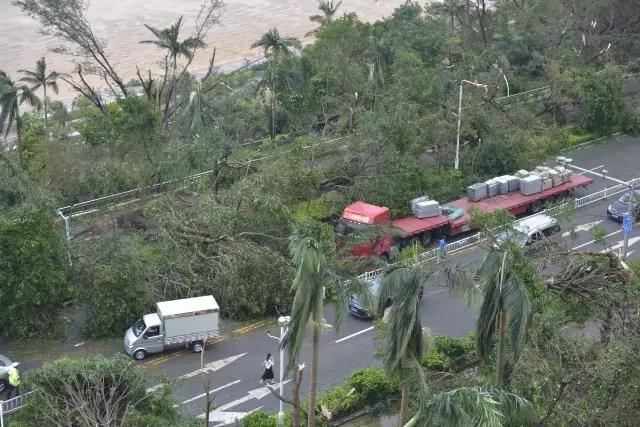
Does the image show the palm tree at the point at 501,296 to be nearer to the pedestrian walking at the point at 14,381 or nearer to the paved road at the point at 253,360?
the paved road at the point at 253,360

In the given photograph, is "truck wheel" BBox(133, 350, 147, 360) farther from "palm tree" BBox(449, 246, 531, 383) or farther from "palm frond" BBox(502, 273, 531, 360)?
"palm frond" BBox(502, 273, 531, 360)

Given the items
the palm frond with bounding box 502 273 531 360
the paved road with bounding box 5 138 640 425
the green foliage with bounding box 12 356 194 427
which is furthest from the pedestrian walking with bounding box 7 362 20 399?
the palm frond with bounding box 502 273 531 360

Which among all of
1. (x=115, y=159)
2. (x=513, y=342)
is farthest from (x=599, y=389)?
(x=115, y=159)

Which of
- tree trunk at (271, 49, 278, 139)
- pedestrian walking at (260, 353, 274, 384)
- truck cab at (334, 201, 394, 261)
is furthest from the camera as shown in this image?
tree trunk at (271, 49, 278, 139)

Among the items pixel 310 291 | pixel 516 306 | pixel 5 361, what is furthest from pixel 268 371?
pixel 516 306

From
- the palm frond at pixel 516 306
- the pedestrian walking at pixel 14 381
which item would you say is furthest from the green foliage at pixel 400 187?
the palm frond at pixel 516 306
